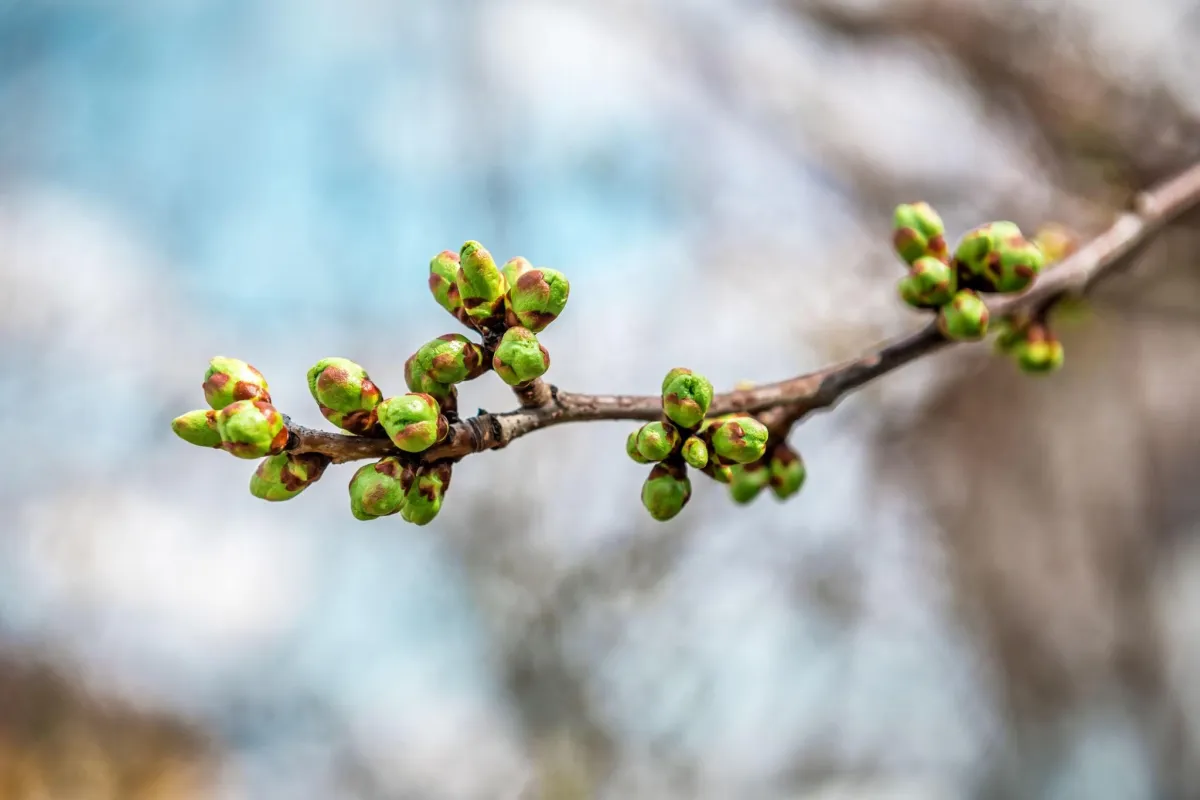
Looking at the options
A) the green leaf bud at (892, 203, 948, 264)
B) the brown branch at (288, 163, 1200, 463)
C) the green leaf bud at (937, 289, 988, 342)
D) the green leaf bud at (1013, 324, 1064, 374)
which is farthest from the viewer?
the green leaf bud at (1013, 324, 1064, 374)

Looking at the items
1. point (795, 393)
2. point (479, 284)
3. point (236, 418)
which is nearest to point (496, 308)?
point (479, 284)

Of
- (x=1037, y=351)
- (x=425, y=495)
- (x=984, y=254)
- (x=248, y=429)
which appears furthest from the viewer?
(x=1037, y=351)

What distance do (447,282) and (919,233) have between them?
72 centimetres

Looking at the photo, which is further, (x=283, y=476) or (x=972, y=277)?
(x=972, y=277)

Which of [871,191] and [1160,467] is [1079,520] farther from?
[871,191]

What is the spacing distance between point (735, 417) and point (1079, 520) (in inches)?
178

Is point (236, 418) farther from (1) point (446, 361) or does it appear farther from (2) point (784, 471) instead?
(2) point (784, 471)

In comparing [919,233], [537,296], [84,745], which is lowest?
[84,745]

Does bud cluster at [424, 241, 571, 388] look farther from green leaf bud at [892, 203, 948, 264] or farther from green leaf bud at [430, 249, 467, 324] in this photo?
green leaf bud at [892, 203, 948, 264]

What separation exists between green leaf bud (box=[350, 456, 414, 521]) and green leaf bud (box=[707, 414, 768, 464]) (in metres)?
0.31

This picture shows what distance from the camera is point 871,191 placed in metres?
3.96

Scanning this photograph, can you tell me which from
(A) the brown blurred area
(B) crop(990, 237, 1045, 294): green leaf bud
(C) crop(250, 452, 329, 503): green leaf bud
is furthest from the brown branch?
(A) the brown blurred area

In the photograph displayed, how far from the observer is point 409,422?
0.67 m

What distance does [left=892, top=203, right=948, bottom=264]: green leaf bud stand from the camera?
1.11 metres
